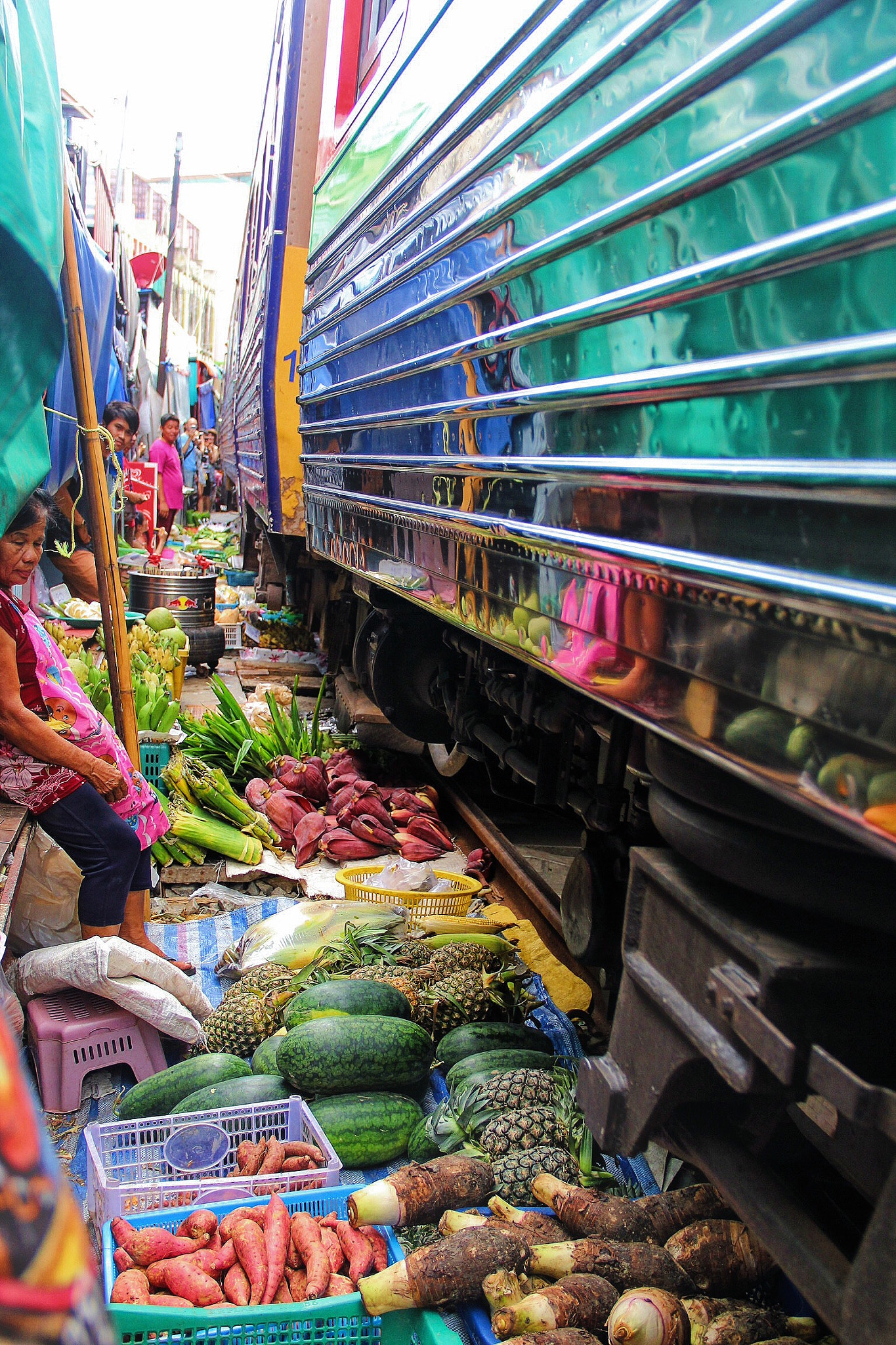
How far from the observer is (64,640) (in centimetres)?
561

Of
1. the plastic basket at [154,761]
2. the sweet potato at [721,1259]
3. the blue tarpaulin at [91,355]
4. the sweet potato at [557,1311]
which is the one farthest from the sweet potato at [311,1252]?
the blue tarpaulin at [91,355]

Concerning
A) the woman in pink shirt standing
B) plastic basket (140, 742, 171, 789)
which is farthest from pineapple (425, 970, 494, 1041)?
the woman in pink shirt standing

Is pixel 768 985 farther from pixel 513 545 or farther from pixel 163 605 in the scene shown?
pixel 163 605

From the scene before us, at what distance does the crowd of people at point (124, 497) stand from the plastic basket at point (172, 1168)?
2.19m

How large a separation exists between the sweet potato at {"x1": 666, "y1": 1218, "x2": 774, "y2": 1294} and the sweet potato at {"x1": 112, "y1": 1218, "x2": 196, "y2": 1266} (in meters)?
1.03

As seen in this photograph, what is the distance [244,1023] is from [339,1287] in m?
1.22

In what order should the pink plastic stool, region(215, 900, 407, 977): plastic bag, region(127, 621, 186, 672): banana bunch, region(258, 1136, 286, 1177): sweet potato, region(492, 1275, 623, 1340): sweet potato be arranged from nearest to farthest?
region(492, 1275, 623, 1340): sweet potato < region(258, 1136, 286, 1177): sweet potato < the pink plastic stool < region(215, 900, 407, 977): plastic bag < region(127, 621, 186, 672): banana bunch

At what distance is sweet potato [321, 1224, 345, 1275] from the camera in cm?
209

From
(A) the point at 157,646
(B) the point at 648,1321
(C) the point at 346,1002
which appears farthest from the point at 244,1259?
(A) the point at 157,646

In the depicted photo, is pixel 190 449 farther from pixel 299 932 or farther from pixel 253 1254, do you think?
pixel 253 1254

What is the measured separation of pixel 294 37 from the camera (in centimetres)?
536

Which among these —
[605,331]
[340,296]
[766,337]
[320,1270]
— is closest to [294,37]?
[340,296]

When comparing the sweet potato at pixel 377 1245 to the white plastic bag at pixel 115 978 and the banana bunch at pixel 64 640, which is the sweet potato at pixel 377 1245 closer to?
the white plastic bag at pixel 115 978

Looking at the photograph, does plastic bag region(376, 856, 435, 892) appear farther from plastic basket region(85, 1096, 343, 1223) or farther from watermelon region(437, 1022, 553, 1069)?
plastic basket region(85, 1096, 343, 1223)
